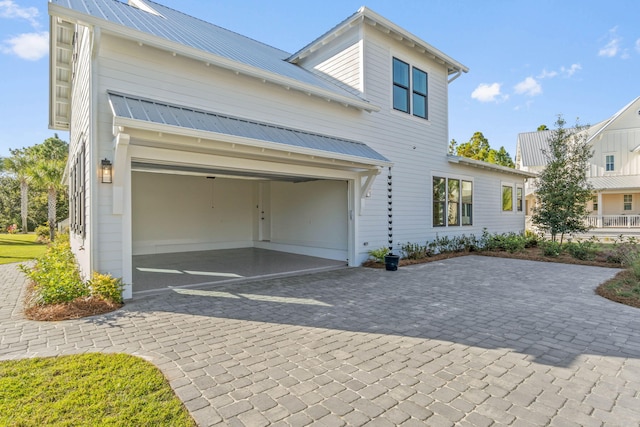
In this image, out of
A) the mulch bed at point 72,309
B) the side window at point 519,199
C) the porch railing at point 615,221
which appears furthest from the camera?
the porch railing at point 615,221

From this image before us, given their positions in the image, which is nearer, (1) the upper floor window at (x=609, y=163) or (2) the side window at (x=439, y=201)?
(2) the side window at (x=439, y=201)

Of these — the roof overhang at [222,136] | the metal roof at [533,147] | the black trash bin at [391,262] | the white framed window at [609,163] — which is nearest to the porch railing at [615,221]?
the white framed window at [609,163]

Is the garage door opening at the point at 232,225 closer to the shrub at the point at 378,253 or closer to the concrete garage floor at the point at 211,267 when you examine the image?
the concrete garage floor at the point at 211,267

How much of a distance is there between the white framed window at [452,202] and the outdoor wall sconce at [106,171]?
10.0m

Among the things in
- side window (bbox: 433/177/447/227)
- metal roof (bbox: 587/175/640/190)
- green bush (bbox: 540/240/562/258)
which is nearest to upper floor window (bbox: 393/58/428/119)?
side window (bbox: 433/177/447/227)

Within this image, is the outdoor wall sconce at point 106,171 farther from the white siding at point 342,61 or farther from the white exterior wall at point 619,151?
the white exterior wall at point 619,151

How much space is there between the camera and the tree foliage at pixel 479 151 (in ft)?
93.8

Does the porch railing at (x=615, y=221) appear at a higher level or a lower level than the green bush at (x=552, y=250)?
higher

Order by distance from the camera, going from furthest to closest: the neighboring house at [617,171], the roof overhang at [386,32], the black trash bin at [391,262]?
the neighboring house at [617,171] < the roof overhang at [386,32] < the black trash bin at [391,262]

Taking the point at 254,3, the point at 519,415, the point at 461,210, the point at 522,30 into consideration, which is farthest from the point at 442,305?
the point at 522,30

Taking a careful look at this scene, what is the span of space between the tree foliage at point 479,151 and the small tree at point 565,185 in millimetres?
14743

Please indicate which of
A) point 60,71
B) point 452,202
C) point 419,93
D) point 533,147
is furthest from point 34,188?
point 533,147

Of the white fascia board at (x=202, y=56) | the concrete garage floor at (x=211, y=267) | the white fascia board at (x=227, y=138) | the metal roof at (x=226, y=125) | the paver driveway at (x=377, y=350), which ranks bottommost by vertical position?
the paver driveway at (x=377, y=350)

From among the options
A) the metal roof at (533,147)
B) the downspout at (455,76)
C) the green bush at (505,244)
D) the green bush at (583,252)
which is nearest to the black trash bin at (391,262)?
the green bush at (505,244)
